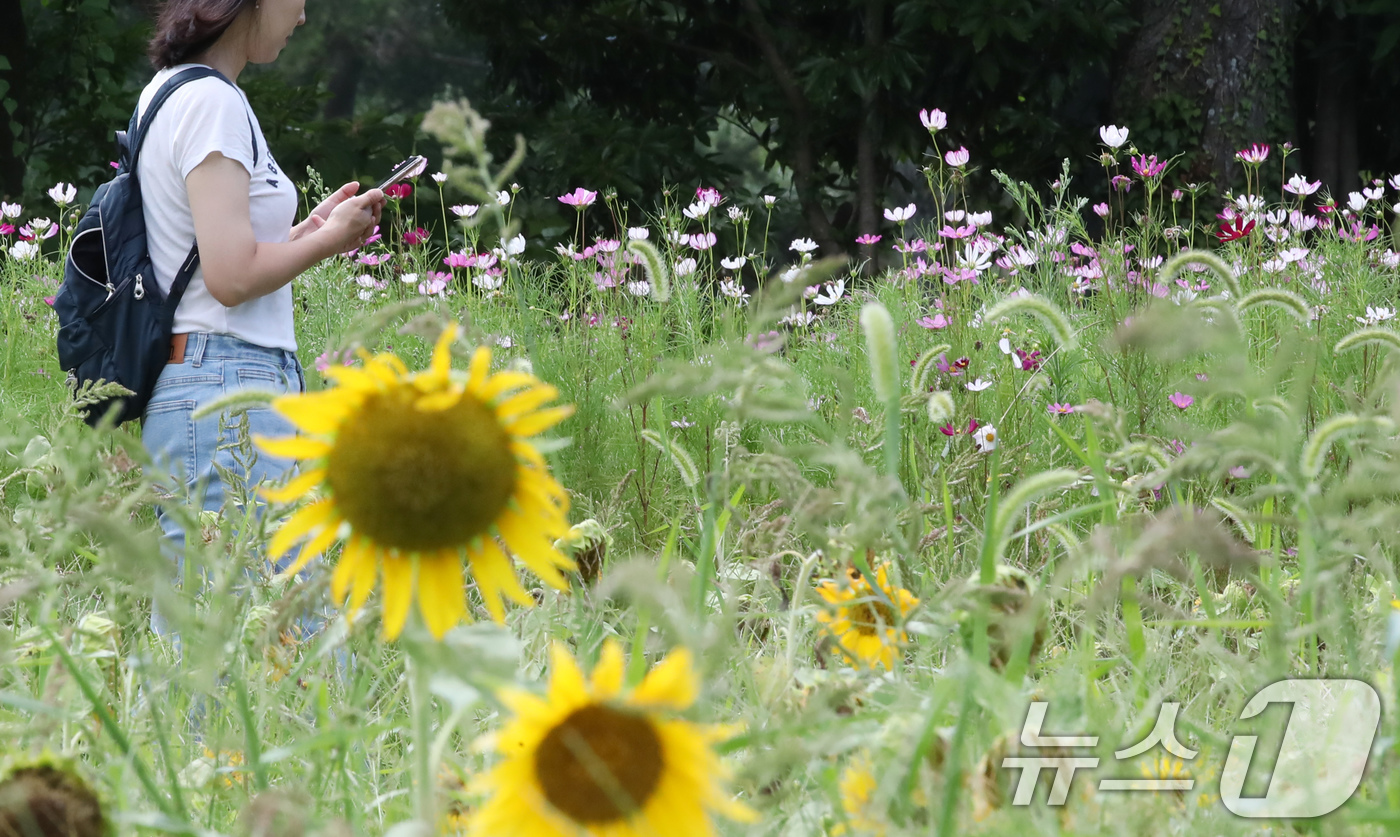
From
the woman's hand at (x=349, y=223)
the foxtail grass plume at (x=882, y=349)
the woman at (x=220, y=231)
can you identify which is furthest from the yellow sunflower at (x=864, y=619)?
the woman's hand at (x=349, y=223)

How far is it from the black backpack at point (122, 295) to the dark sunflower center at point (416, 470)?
187cm

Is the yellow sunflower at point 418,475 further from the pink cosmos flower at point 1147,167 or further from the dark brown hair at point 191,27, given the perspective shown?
the pink cosmos flower at point 1147,167

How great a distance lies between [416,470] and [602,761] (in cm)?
21

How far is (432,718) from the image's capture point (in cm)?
149

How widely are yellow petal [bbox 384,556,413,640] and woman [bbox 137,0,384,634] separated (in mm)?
1620

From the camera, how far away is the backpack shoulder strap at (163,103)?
246 centimetres

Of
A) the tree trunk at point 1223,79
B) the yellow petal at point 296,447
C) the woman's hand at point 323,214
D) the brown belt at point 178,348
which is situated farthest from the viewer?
the tree trunk at point 1223,79

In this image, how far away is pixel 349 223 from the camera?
2588 mm

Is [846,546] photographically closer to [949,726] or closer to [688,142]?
[949,726]

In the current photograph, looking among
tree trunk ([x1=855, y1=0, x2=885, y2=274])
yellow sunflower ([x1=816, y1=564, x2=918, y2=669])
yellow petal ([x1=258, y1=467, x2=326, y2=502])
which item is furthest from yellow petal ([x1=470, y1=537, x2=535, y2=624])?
tree trunk ([x1=855, y1=0, x2=885, y2=274])

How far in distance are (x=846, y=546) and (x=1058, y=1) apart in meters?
7.96

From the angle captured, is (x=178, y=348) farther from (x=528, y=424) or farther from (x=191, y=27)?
(x=528, y=424)

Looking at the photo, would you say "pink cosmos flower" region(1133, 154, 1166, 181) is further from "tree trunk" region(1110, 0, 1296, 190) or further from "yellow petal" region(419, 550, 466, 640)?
"tree trunk" region(1110, 0, 1296, 190)

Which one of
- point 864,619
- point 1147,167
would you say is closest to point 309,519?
point 864,619
